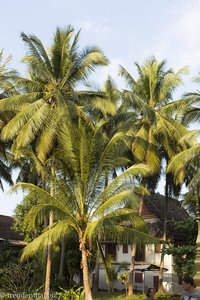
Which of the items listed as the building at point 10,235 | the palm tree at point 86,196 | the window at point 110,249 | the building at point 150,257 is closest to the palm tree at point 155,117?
the building at point 150,257

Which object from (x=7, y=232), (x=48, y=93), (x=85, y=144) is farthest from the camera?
(x=7, y=232)

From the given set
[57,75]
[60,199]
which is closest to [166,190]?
[57,75]

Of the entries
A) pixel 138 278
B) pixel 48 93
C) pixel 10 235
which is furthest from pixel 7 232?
pixel 48 93

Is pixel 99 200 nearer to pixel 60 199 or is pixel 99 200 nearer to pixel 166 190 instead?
pixel 60 199

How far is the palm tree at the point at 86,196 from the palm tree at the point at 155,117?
31.7ft

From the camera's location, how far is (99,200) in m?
16.8

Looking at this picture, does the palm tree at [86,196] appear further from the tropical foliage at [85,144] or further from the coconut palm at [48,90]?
the coconut palm at [48,90]

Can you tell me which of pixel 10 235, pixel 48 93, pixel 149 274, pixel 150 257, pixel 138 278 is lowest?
pixel 138 278

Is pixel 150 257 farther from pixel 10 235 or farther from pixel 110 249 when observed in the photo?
pixel 10 235

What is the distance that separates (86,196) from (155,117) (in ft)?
36.6

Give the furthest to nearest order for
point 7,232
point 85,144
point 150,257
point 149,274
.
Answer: point 7,232
point 150,257
point 149,274
point 85,144

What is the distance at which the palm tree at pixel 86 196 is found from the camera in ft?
52.9

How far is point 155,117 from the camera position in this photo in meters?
26.7

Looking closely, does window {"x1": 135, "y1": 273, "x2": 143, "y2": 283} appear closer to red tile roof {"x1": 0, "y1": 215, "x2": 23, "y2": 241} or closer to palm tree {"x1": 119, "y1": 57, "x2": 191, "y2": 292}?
palm tree {"x1": 119, "y1": 57, "x2": 191, "y2": 292}
